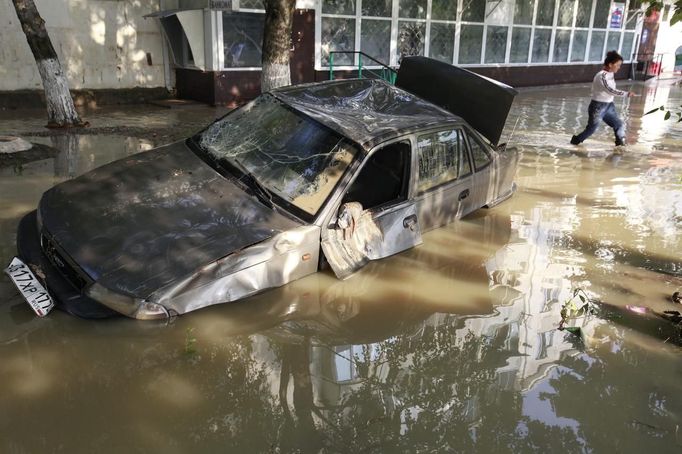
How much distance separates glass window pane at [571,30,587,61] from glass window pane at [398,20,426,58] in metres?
7.82

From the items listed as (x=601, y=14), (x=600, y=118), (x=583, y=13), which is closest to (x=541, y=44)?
(x=583, y=13)

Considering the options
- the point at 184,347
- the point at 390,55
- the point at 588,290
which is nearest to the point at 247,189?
the point at 184,347

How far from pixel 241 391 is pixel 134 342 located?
0.79m

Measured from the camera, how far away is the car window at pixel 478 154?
18.3ft

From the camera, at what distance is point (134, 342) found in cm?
342

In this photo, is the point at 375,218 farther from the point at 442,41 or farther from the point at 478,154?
the point at 442,41

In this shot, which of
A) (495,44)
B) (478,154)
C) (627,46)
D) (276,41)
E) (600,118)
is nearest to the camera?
(478,154)

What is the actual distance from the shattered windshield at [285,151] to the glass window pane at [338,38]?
9.71m

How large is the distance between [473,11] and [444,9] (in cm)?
128

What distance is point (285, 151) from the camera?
14.6ft

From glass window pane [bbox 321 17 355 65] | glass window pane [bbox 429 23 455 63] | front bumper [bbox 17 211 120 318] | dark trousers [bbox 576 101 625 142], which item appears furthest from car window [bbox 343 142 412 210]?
glass window pane [bbox 429 23 455 63]

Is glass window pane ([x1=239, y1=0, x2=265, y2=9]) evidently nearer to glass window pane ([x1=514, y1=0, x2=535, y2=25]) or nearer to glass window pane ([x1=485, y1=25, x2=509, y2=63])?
glass window pane ([x1=485, y1=25, x2=509, y2=63])

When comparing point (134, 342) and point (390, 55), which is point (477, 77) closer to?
point (134, 342)

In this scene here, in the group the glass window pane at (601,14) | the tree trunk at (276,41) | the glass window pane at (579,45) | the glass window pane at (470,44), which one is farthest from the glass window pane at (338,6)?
the glass window pane at (601,14)
